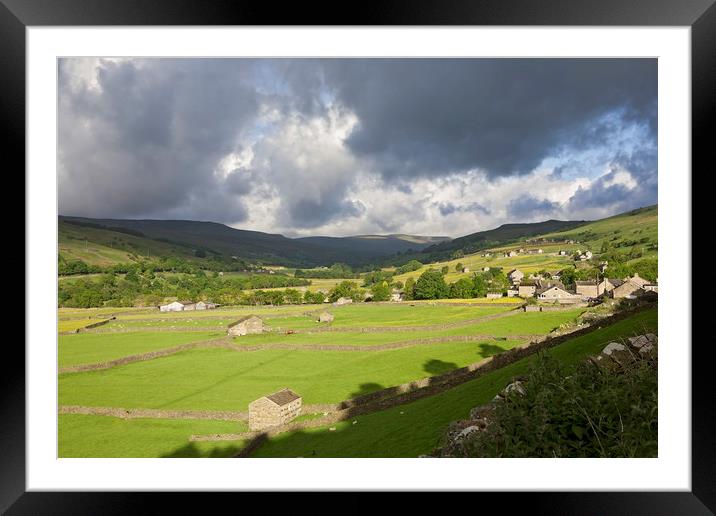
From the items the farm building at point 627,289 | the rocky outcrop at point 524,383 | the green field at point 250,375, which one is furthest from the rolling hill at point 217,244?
the rocky outcrop at point 524,383

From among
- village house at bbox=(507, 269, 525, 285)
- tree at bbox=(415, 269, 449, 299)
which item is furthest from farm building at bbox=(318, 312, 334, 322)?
village house at bbox=(507, 269, 525, 285)

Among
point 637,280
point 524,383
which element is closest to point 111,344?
point 524,383

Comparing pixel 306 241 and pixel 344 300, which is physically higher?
pixel 306 241

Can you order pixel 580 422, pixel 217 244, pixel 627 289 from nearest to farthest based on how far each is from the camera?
pixel 580 422 < pixel 627 289 < pixel 217 244

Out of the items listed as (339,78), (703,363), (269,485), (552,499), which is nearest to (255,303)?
(339,78)

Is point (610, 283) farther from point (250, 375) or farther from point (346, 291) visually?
point (250, 375)

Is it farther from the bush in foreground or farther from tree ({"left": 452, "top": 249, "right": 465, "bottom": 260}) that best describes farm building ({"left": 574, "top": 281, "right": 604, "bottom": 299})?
the bush in foreground

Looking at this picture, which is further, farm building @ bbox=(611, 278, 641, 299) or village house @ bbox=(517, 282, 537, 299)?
village house @ bbox=(517, 282, 537, 299)
